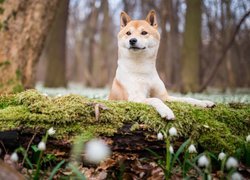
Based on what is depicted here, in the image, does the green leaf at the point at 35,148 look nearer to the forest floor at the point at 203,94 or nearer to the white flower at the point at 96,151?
the white flower at the point at 96,151

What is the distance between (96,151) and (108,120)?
372 mm

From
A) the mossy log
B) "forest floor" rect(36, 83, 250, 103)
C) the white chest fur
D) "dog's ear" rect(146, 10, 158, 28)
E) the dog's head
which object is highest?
"dog's ear" rect(146, 10, 158, 28)

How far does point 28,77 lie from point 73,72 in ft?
103

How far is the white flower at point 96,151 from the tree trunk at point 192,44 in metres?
9.19

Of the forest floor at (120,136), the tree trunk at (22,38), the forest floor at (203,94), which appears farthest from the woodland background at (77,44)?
the forest floor at (120,136)

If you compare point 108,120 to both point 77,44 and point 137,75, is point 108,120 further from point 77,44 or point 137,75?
point 77,44

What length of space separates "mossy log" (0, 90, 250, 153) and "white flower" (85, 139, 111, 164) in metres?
0.11

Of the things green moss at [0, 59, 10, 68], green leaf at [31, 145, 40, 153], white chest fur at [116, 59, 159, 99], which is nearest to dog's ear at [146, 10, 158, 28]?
white chest fur at [116, 59, 159, 99]

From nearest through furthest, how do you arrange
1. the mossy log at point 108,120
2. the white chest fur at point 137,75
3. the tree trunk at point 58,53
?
1. the mossy log at point 108,120
2. the white chest fur at point 137,75
3. the tree trunk at point 58,53

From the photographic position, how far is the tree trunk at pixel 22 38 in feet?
20.8

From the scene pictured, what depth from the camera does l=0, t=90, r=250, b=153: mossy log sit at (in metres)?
2.80

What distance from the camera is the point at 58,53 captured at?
14211 mm

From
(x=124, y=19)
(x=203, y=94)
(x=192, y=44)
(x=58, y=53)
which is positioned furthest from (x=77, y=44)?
(x=124, y=19)

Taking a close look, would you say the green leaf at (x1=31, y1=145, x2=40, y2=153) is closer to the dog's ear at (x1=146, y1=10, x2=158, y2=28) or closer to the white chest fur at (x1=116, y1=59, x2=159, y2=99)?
the white chest fur at (x1=116, y1=59, x2=159, y2=99)
